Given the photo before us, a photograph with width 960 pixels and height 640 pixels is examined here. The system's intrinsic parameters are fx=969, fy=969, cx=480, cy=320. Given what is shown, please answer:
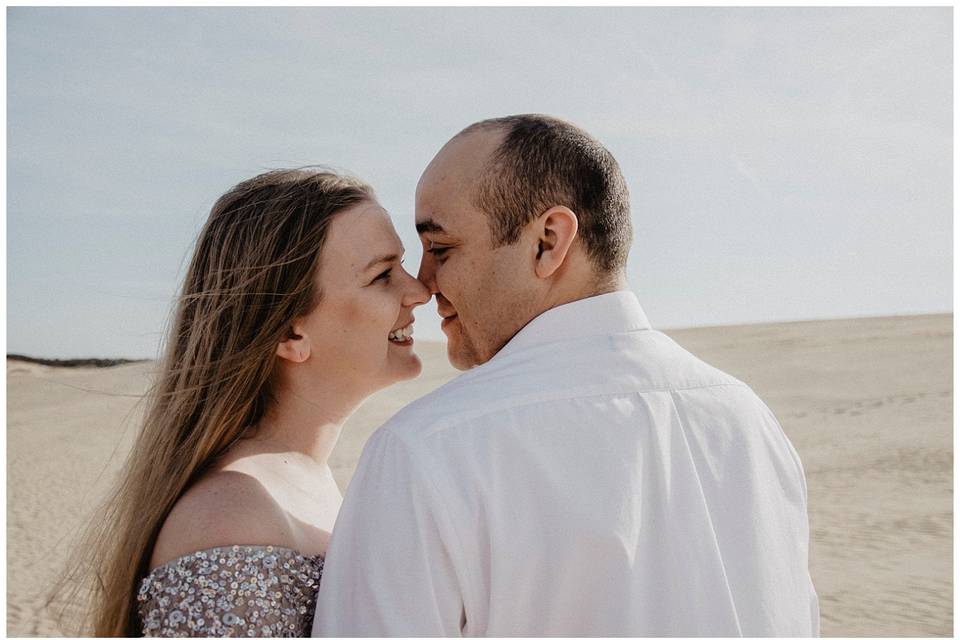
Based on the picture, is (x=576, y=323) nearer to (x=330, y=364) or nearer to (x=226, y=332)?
(x=330, y=364)

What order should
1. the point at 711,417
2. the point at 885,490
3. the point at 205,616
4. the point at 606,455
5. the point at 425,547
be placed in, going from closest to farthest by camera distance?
the point at 425,547
the point at 606,455
the point at 711,417
the point at 205,616
the point at 885,490

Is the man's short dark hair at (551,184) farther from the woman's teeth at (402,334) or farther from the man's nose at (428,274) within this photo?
the woman's teeth at (402,334)

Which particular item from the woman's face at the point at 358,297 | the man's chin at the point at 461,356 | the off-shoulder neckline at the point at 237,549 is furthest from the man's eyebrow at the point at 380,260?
the off-shoulder neckline at the point at 237,549

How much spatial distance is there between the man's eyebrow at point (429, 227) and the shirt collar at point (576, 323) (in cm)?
→ 58

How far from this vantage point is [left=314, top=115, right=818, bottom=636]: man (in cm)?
229

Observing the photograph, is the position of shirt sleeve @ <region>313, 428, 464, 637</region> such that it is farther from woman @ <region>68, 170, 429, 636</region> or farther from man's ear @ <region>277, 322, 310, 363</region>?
man's ear @ <region>277, 322, 310, 363</region>

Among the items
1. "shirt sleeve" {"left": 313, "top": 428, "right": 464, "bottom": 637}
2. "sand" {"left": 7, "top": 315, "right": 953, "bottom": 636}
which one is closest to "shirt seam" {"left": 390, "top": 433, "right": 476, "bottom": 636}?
"shirt sleeve" {"left": 313, "top": 428, "right": 464, "bottom": 637}

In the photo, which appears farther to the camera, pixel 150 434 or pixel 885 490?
pixel 885 490

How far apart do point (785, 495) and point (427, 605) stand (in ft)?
3.66

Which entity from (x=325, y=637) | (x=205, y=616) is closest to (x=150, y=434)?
(x=205, y=616)

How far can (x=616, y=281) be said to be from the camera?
9.53ft

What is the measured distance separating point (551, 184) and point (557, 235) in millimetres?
159

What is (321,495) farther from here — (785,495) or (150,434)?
(785,495)

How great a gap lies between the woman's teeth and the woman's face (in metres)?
0.05
